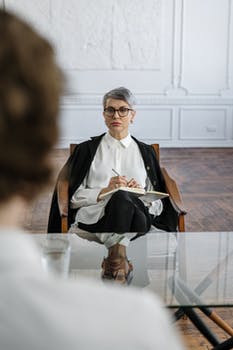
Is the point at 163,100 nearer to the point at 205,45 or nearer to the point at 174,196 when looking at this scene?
the point at 205,45

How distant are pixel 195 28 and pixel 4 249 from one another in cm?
817

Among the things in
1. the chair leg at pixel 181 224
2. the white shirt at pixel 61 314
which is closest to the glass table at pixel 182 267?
the chair leg at pixel 181 224

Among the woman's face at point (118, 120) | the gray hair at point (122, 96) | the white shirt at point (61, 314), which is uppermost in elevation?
the gray hair at point (122, 96)

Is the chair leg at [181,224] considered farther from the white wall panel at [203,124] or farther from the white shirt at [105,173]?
the white wall panel at [203,124]

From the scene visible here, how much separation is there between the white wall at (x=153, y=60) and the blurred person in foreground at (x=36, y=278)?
7.63 meters

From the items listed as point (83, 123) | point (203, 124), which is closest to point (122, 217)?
point (83, 123)

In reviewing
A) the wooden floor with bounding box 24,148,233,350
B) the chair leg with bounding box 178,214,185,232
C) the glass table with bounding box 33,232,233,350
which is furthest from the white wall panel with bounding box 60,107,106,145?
the glass table with bounding box 33,232,233,350

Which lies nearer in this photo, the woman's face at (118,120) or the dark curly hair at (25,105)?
the dark curly hair at (25,105)

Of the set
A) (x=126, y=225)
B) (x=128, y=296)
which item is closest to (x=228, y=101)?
(x=126, y=225)

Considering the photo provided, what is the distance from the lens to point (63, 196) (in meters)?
3.72

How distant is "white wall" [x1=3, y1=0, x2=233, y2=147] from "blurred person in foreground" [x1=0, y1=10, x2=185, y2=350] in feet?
25.0

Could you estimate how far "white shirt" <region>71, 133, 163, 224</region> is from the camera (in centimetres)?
376

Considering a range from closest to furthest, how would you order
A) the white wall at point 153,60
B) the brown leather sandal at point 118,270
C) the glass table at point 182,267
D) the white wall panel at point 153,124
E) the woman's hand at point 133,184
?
the glass table at point 182,267, the brown leather sandal at point 118,270, the woman's hand at point 133,184, the white wall at point 153,60, the white wall panel at point 153,124

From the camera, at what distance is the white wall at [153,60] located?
838cm
